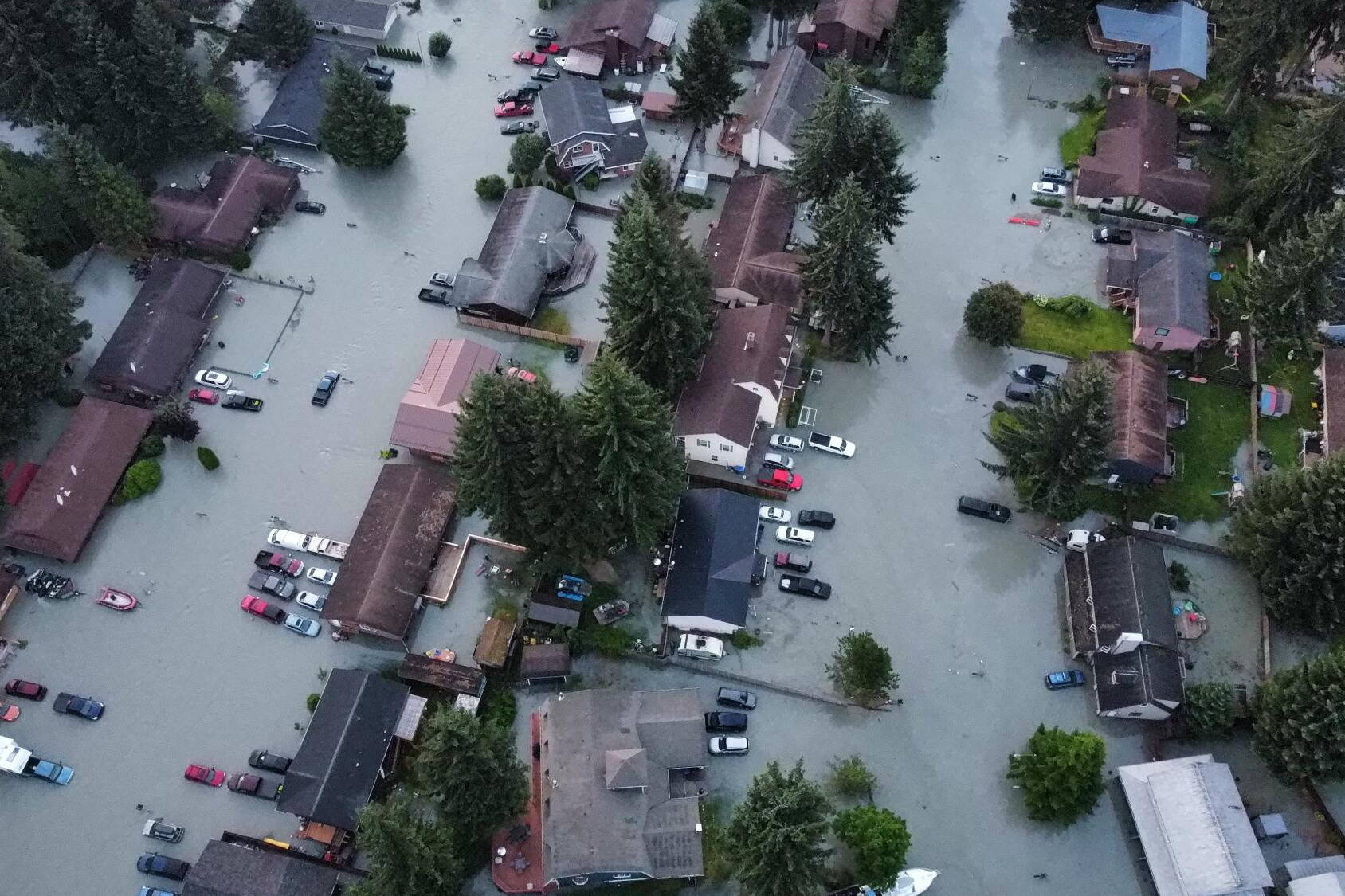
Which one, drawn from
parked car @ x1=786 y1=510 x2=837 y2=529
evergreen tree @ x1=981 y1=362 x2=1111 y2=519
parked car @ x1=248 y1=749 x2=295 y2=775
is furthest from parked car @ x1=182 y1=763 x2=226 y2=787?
evergreen tree @ x1=981 y1=362 x2=1111 y2=519

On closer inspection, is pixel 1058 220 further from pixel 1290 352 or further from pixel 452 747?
pixel 452 747

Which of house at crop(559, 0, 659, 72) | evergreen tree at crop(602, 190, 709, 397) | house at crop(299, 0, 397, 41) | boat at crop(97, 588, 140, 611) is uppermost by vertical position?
house at crop(559, 0, 659, 72)

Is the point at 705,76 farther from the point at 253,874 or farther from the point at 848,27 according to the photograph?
the point at 253,874

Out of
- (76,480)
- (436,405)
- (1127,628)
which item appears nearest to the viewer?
(1127,628)

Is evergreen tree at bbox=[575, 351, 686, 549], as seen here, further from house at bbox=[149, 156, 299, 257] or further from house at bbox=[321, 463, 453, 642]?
house at bbox=[149, 156, 299, 257]

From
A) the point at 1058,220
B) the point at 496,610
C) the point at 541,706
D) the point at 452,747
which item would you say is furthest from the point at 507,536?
the point at 1058,220

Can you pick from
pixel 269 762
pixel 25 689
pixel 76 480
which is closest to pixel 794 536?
pixel 269 762
